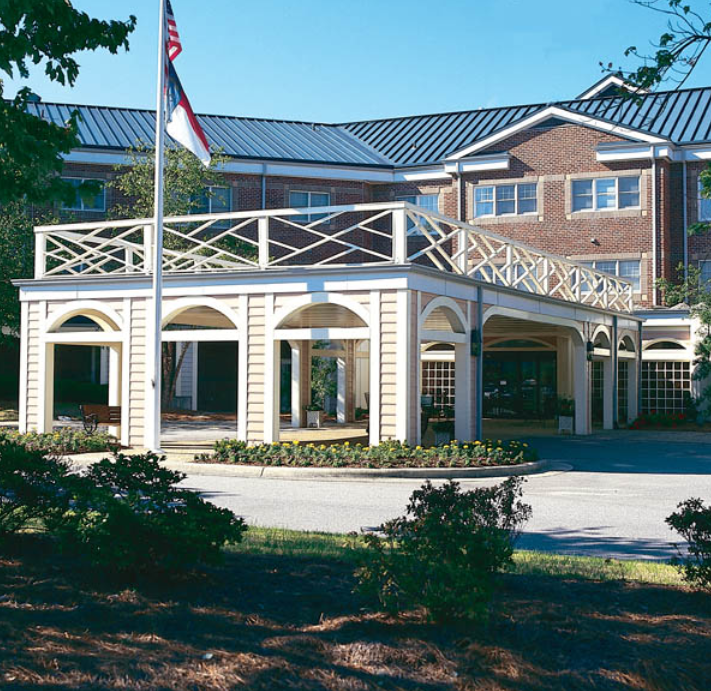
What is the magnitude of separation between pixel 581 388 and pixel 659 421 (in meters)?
4.98

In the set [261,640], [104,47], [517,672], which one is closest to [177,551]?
[261,640]

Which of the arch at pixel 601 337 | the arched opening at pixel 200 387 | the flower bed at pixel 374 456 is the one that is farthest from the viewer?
the arched opening at pixel 200 387

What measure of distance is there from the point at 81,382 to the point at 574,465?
24860 millimetres

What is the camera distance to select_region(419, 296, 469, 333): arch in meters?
18.0

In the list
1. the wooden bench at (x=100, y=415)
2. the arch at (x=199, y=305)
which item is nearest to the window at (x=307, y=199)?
the wooden bench at (x=100, y=415)

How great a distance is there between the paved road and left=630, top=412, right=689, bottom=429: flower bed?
9.86 metres

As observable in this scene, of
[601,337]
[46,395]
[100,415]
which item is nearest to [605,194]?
[601,337]

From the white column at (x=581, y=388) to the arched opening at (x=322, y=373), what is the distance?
18.4 feet

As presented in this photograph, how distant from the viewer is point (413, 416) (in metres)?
17.7

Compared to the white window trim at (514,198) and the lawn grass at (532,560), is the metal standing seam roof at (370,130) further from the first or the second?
the lawn grass at (532,560)

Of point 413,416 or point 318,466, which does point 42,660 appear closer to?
point 318,466

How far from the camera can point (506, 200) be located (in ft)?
119

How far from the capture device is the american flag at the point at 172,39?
18.9 m

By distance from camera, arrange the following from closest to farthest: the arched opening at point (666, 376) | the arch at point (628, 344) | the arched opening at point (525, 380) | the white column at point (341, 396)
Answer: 1. the arch at point (628, 344)
2. the arched opening at point (525, 380)
3. the arched opening at point (666, 376)
4. the white column at point (341, 396)
